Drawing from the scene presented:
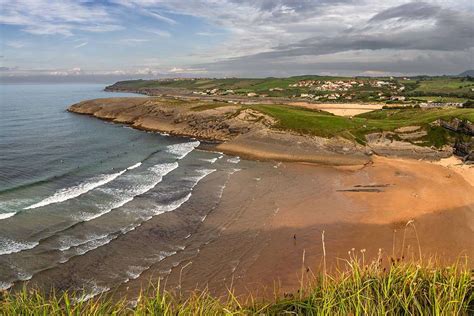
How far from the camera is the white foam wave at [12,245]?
21889 mm

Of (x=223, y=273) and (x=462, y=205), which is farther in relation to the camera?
(x=462, y=205)

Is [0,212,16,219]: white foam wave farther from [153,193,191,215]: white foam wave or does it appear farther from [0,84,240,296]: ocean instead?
[153,193,191,215]: white foam wave

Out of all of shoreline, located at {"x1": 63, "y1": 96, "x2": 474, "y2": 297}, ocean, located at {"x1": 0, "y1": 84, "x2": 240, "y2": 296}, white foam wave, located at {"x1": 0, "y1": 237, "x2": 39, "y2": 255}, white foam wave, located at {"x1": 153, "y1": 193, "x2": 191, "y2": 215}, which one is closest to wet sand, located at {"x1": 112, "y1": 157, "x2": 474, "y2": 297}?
shoreline, located at {"x1": 63, "y1": 96, "x2": 474, "y2": 297}

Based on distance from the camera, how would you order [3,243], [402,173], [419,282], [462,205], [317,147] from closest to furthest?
[419,282] → [3,243] → [462,205] → [402,173] → [317,147]

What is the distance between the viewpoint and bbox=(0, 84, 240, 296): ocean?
68.6 feet

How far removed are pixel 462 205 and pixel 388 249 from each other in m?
12.7

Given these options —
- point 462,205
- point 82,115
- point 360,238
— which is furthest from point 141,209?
point 82,115

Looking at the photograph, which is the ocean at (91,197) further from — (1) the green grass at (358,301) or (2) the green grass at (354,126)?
(2) the green grass at (354,126)

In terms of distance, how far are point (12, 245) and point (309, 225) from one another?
18.8 m

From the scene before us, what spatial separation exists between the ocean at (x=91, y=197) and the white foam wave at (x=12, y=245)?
0.06 meters

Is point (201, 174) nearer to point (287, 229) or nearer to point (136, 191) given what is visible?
point (136, 191)

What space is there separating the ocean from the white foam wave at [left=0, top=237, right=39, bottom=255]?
0.18 ft

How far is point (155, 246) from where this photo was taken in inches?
Result: 917

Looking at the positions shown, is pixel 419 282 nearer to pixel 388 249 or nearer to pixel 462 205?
pixel 388 249
